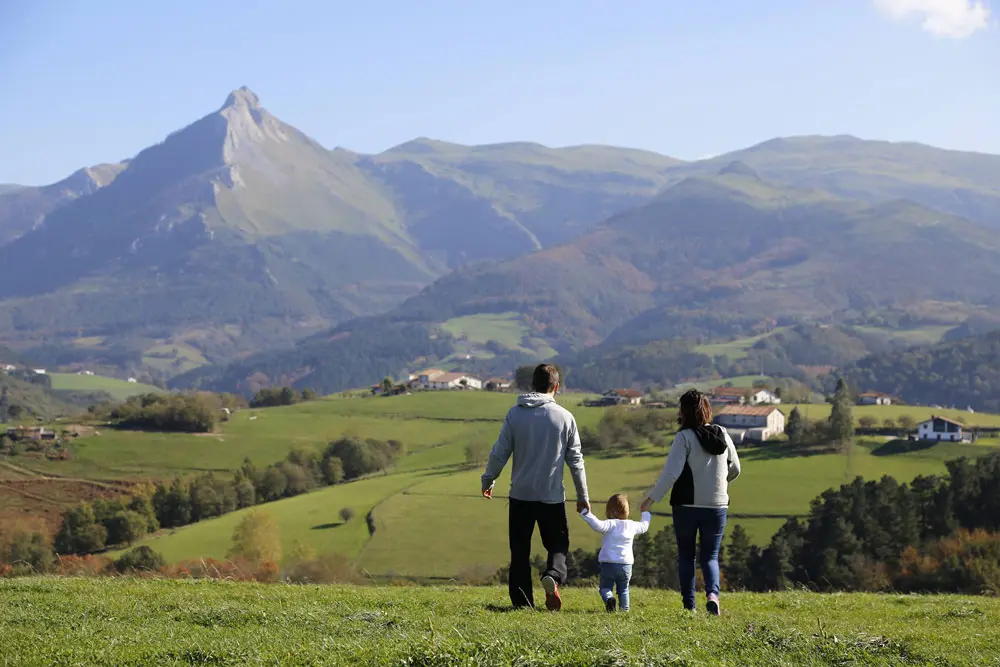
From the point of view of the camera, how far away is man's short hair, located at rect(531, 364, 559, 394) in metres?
14.8

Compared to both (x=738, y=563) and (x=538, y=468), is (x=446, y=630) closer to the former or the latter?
(x=538, y=468)

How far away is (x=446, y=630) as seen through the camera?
39.1 feet

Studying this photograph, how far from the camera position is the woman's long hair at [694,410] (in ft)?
A: 47.6

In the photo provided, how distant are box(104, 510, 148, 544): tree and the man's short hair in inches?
3372

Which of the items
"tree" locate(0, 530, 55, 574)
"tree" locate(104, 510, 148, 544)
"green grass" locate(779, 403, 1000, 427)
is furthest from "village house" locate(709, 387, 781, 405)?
"tree" locate(0, 530, 55, 574)

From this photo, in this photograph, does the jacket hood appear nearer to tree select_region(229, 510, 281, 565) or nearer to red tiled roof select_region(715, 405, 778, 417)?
tree select_region(229, 510, 281, 565)

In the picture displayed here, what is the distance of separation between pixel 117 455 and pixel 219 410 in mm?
25346

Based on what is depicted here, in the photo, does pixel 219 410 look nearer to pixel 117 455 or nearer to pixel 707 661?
pixel 117 455

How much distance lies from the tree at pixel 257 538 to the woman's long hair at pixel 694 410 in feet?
226

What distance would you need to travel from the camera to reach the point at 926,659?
34.9 ft

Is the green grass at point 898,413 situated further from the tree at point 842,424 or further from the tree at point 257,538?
the tree at point 257,538

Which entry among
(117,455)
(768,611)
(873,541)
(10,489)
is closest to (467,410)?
(117,455)

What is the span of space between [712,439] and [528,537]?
283cm

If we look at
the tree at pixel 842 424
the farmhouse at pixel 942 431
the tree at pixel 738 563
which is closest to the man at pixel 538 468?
the tree at pixel 738 563
